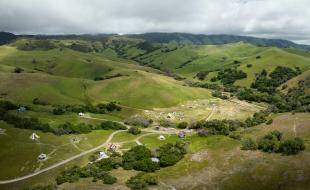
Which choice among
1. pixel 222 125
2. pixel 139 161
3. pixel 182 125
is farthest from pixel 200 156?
pixel 182 125

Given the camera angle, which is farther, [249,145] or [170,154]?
[170,154]

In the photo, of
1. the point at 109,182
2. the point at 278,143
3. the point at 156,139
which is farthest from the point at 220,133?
the point at 109,182

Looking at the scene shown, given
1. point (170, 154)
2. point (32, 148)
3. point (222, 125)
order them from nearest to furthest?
point (170, 154)
point (32, 148)
point (222, 125)

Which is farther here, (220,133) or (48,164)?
(220,133)

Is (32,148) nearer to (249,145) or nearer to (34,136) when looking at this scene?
(34,136)

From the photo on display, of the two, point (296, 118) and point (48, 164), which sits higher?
point (296, 118)

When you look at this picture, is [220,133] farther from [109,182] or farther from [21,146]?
[21,146]

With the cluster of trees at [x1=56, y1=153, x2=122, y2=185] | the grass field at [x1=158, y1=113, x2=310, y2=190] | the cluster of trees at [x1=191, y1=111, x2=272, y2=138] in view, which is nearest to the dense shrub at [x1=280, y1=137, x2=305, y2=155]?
the grass field at [x1=158, y1=113, x2=310, y2=190]

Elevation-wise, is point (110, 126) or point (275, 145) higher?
point (275, 145)

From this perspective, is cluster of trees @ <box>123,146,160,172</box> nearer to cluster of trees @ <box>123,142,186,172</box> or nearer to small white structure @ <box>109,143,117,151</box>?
cluster of trees @ <box>123,142,186,172</box>
